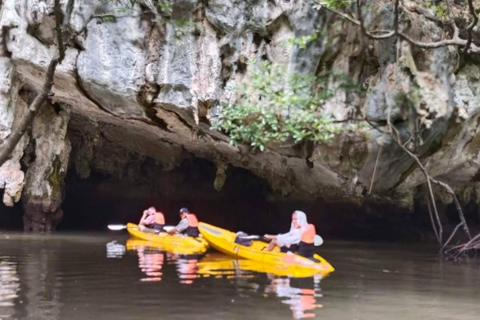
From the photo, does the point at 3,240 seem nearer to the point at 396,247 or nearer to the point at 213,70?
the point at 213,70

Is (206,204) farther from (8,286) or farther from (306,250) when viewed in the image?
(8,286)

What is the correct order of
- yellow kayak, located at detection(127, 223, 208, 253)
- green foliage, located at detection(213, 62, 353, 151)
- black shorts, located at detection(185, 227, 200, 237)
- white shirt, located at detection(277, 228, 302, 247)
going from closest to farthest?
white shirt, located at detection(277, 228, 302, 247) → green foliage, located at detection(213, 62, 353, 151) → yellow kayak, located at detection(127, 223, 208, 253) → black shorts, located at detection(185, 227, 200, 237)

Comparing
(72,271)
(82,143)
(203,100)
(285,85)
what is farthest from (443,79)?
(82,143)

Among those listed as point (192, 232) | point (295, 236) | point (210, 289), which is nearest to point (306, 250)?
point (295, 236)

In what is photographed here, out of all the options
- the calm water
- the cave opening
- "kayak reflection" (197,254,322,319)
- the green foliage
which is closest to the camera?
the calm water

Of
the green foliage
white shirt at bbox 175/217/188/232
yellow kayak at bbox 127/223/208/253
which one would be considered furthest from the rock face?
yellow kayak at bbox 127/223/208/253

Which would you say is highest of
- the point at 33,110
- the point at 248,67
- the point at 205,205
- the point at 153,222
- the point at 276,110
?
the point at 248,67

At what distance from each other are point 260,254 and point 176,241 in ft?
9.05

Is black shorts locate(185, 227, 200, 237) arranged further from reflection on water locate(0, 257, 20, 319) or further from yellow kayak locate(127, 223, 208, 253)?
reflection on water locate(0, 257, 20, 319)

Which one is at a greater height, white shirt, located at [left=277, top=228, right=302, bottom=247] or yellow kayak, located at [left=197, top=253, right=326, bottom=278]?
white shirt, located at [left=277, top=228, right=302, bottom=247]

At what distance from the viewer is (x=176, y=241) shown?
11102mm

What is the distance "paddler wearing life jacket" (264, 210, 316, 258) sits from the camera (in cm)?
830

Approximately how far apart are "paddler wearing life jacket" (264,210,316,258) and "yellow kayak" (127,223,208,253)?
2.17 m

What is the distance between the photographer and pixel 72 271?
7691 millimetres
